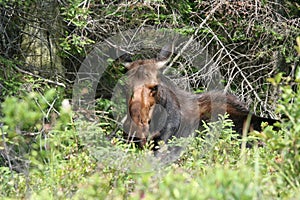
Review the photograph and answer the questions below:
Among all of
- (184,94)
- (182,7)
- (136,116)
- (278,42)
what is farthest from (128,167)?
(278,42)

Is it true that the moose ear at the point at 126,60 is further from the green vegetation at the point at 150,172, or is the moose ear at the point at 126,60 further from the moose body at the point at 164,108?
the green vegetation at the point at 150,172

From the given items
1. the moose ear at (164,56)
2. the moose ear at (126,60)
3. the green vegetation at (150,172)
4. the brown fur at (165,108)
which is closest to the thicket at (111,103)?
the green vegetation at (150,172)

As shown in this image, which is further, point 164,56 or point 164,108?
point 164,56

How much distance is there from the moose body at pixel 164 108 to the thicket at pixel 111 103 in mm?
374

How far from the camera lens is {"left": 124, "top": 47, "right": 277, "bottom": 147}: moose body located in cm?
684

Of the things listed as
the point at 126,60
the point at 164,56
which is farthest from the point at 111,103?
the point at 164,56

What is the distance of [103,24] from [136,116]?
175 centimetres

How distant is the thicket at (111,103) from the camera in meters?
3.17

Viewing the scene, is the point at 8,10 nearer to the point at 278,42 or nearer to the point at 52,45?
the point at 52,45

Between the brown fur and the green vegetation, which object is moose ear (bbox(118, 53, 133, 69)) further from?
the green vegetation

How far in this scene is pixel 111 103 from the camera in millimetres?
8352

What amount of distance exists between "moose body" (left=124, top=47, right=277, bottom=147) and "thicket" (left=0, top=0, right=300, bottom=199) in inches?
14.7

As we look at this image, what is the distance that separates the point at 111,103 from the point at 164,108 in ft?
4.78

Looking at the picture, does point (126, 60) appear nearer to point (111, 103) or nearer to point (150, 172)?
point (111, 103)
